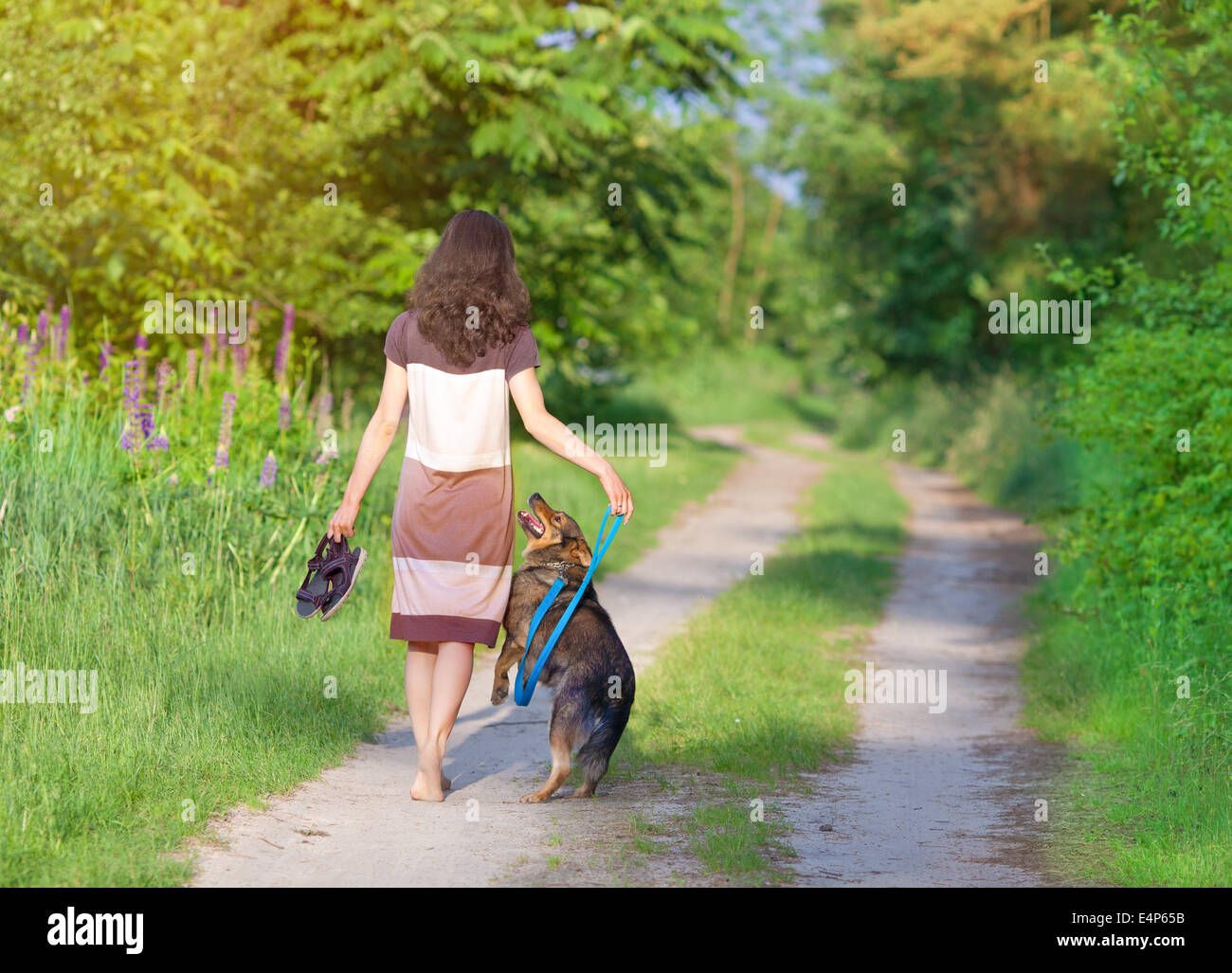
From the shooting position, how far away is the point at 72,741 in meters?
5.90

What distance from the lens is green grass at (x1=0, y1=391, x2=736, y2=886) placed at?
534 cm

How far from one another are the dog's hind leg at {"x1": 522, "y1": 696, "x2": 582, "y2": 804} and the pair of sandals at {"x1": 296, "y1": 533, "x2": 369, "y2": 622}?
3.33ft

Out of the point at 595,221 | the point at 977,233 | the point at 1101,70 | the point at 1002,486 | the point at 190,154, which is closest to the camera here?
the point at 1101,70

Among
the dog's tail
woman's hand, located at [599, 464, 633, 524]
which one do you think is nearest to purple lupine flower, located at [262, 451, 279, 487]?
the dog's tail

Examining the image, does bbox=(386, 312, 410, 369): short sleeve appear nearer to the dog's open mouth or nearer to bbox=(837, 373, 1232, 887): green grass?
the dog's open mouth

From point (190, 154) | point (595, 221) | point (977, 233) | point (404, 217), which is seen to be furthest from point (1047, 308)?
point (190, 154)

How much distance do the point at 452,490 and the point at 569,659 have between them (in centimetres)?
89

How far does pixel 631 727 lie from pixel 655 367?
30.3 meters

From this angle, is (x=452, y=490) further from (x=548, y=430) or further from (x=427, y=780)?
(x=427, y=780)

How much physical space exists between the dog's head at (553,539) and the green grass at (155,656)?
1412 millimetres

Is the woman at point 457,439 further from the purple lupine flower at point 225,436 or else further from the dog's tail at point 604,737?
the purple lupine flower at point 225,436

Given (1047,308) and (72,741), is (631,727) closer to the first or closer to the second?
(72,741)

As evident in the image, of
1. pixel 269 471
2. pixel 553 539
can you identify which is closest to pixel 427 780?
pixel 553 539

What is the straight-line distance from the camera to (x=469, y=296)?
5.89 m
